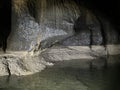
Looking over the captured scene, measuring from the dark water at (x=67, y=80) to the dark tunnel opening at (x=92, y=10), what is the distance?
1.09 meters

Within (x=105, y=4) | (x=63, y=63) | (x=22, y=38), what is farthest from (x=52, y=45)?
(x=105, y=4)

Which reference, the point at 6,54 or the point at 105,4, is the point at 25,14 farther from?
the point at 105,4

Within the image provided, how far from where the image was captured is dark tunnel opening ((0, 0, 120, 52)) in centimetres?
587

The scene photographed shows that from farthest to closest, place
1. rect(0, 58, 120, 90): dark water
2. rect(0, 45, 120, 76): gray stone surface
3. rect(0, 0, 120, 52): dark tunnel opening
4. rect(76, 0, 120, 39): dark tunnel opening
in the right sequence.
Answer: rect(76, 0, 120, 39): dark tunnel opening → rect(0, 0, 120, 52): dark tunnel opening → rect(0, 45, 120, 76): gray stone surface → rect(0, 58, 120, 90): dark water

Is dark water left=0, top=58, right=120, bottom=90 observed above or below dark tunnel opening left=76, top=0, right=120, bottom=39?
below

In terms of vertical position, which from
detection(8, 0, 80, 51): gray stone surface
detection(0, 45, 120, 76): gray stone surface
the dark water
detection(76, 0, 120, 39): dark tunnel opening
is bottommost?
the dark water

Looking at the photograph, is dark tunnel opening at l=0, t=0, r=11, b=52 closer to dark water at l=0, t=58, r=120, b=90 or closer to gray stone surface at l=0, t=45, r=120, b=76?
gray stone surface at l=0, t=45, r=120, b=76

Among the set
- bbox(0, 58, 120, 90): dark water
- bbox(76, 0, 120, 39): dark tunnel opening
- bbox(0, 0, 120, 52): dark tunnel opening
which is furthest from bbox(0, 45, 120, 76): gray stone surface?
bbox(76, 0, 120, 39): dark tunnel opening

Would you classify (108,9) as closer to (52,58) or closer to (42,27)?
(52,58)

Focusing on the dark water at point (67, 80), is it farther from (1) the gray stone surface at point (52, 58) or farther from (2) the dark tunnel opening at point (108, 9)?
(2) the dark tunnel opening at point (108, 9)

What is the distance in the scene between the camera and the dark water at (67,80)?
4.58 metres

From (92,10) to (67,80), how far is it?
8.65 ft

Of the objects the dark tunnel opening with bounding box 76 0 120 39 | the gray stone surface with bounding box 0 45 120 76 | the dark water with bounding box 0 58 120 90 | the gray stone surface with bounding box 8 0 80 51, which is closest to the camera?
the dark water with bounding box 0 58 120 90

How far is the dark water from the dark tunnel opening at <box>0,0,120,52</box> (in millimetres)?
1089
